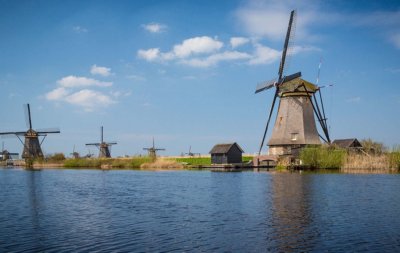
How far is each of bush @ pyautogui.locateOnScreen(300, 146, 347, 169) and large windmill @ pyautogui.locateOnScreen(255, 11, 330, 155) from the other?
124 inches

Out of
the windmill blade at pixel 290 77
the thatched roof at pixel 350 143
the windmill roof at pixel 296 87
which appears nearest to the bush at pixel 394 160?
the thatched roof at pixel 350 143

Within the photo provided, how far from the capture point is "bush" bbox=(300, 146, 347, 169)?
137 feet

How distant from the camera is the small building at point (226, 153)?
56.4 meters

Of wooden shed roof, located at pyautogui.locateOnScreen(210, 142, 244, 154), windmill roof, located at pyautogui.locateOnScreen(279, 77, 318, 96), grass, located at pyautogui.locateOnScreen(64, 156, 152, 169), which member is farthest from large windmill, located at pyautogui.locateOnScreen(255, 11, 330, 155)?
grass, located at pyautogui.locateOnScreen(64, 156, 152, 169)

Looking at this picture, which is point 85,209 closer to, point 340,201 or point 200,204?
point 200,204

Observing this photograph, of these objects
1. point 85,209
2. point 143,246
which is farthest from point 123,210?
point 143,246

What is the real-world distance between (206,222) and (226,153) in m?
43.2

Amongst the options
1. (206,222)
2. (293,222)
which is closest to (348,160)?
(293,222)

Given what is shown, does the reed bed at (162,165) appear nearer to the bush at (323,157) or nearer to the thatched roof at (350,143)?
the bush at (323,157)

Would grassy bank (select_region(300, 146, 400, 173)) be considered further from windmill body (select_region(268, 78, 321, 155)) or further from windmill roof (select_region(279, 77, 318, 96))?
windmill roof (select_region(279, 77, 318, 96))

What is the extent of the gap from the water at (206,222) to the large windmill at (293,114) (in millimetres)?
25549

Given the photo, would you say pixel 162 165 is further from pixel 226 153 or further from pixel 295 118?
pixel 295 118

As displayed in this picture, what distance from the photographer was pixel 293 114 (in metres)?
46.8

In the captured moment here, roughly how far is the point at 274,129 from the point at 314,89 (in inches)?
257
